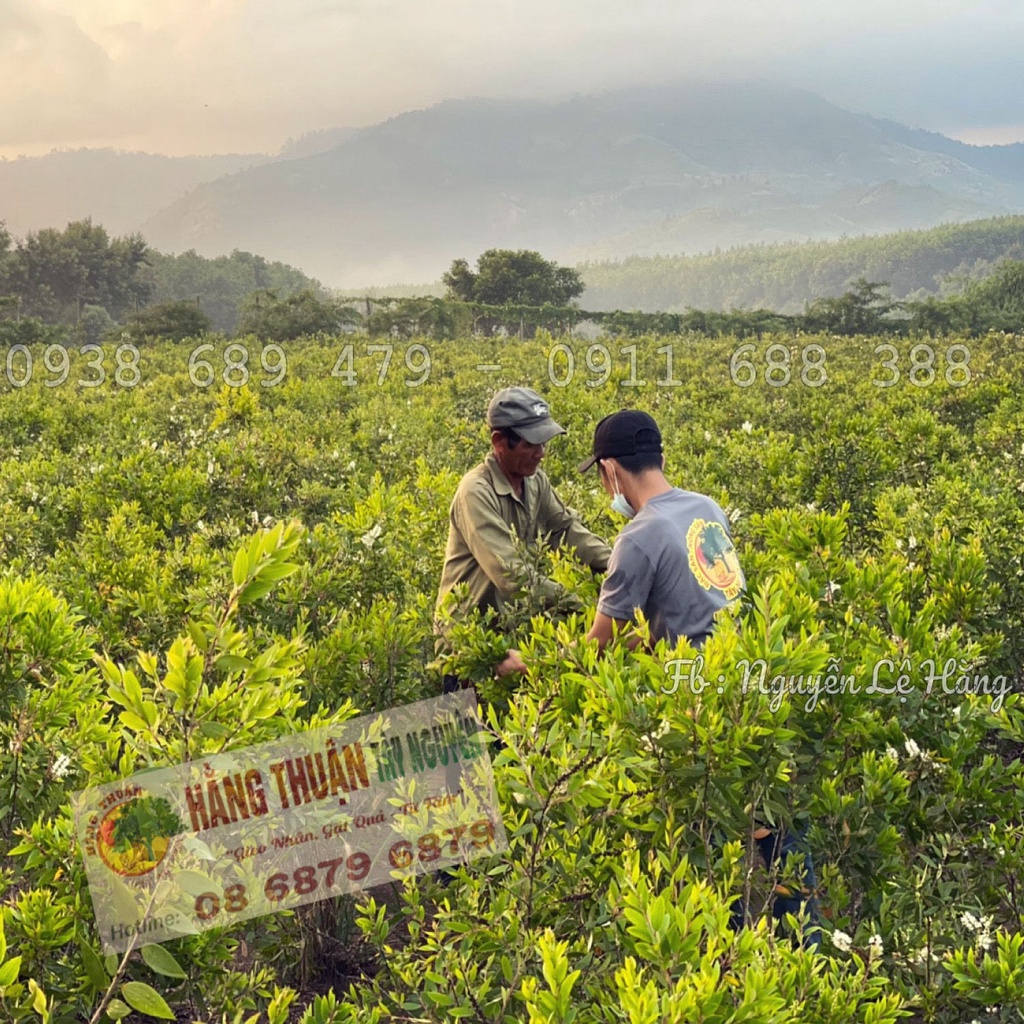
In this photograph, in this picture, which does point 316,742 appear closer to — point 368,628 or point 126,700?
point 126,700

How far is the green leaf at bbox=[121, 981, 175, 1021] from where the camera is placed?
1.62m

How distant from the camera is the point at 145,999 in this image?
1.65 meters

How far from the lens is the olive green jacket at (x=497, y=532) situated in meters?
3.62

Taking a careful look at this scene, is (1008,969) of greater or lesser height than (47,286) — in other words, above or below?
below

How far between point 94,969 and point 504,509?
2.35 metres

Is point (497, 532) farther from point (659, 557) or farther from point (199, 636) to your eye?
point (199, 636)

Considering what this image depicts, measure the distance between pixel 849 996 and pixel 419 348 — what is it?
998 inches

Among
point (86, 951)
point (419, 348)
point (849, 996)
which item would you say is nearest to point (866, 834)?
point (849, 996)

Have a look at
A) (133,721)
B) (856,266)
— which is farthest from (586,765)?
(856,266)

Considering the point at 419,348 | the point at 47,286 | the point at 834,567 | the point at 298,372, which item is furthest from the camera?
the point at 47,286

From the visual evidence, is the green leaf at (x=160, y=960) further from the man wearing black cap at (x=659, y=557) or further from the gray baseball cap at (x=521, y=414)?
the gray baseball cap at (x=521, y=414)

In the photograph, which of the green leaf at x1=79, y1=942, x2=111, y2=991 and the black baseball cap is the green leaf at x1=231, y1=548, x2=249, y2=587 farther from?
the black baseball cap

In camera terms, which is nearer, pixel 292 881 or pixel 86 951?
pixel 86 951

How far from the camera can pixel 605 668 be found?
234 cm
